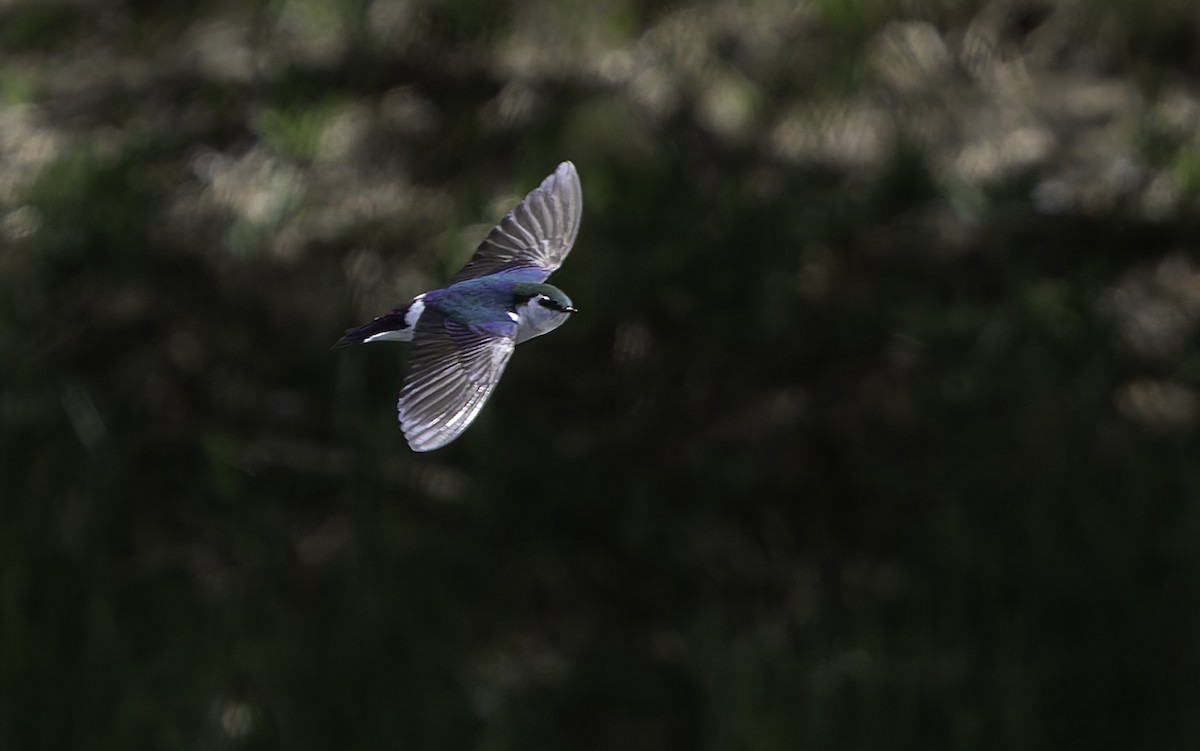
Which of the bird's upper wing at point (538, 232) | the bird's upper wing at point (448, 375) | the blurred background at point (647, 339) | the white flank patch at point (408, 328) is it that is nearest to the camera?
the bird's upper wing at point (448, 375)

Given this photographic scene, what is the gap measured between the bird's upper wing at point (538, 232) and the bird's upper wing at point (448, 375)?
0.46 feet

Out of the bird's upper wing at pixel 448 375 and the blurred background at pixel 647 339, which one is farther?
the blurred background at pixel 647 339

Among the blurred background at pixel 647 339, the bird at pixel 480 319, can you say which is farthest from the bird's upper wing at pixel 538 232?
the blurred background at pixel 647 339

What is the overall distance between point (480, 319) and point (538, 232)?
18cm

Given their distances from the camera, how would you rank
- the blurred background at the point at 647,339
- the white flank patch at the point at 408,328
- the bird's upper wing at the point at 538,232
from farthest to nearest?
the blurred background at the point at 647,339 < the bird's upper wing at the point at 538,232 < the white flank patch at the point at 408,328

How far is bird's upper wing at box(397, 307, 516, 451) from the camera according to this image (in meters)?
0.65

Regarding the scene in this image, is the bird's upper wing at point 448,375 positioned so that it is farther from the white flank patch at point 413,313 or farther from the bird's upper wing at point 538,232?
the bird's upper wing at point 538,232

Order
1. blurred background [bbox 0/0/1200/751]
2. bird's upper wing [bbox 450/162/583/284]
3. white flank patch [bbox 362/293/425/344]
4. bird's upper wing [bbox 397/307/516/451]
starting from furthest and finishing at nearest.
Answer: blurred background [bbox 0/0/1200/751]
bird's upper wing [bbox 450/162/583/284]
white flank patch [bbox 362/293/425/344]
bird's upper wing [bbox 397/307/516/451]

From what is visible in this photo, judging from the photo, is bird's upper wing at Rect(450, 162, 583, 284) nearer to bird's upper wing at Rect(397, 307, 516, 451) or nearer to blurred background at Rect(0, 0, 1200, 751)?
bird's upper wing at Rect(397, 307, 516, 451)

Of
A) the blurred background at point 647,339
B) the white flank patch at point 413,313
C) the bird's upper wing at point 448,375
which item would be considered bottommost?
the blurred background at point 647,339

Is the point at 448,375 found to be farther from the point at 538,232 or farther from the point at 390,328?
the point at 538,232

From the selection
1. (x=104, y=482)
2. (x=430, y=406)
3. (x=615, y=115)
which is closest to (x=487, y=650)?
(x=104, y=482)

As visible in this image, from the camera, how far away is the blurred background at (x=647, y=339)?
7.55 ft

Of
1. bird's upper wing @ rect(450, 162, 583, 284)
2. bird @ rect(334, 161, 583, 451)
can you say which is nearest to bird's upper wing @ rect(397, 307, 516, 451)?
bird @ rect(334, 161, 583, 451)
